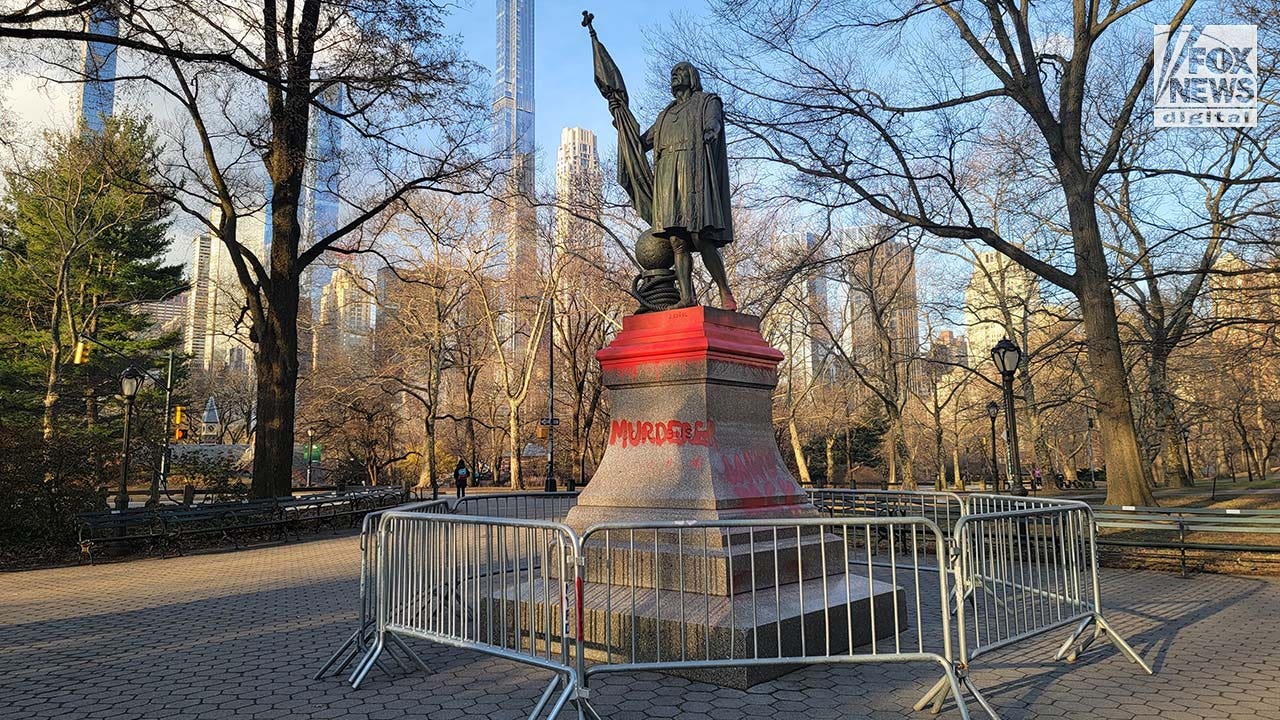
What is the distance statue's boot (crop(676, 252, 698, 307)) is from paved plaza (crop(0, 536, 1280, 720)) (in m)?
3.79

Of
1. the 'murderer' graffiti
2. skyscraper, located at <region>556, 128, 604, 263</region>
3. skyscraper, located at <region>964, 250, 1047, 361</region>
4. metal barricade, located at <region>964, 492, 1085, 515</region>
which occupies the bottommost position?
metal barricade, located at <region>964, 492, 1085, 515</region>

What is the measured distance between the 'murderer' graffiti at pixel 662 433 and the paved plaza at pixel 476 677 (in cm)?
214

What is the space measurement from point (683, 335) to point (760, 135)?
12840 mm

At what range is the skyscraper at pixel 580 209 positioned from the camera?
29.6 m

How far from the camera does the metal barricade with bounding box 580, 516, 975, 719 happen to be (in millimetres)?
4527

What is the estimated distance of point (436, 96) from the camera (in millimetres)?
16094

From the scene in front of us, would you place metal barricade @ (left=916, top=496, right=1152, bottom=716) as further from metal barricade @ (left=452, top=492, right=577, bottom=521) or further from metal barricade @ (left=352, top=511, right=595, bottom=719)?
metal barricade @ (left=452, top=492, right=577, bottom=521)

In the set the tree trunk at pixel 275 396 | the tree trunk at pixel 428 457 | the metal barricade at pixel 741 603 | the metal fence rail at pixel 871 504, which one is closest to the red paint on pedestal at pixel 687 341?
the metal barricade at pixel 741 603

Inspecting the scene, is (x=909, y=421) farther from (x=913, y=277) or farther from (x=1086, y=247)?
(x=1086, y=247)

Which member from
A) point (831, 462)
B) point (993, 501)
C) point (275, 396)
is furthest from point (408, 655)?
point (831, 462)

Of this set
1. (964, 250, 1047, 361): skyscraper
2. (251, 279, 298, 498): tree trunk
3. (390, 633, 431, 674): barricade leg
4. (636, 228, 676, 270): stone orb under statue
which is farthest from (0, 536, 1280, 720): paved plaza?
(964, 250, 1047, 361): skyscraper

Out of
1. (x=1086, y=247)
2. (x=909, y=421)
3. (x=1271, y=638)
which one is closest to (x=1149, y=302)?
(x=1086, y=247)

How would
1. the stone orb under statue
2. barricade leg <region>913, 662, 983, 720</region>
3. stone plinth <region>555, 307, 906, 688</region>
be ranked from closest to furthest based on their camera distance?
1. barricade leg <region>913, 662, 983, 720</region>
2. stone plinth <region>555, 307, 906, 688</region>
3. the stone orb under statue

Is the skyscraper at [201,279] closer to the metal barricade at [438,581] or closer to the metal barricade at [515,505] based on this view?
the metal barricade at [515,505]
